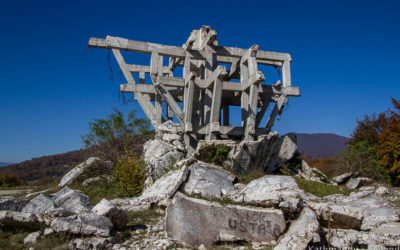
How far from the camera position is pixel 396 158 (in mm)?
15961

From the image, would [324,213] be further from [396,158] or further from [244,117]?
[396,158]

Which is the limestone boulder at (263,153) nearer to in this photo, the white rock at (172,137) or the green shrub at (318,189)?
the green shrub at (318,189)


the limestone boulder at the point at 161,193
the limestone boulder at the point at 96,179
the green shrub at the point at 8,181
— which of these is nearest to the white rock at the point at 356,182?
the limestone boulder at the point at 161,193

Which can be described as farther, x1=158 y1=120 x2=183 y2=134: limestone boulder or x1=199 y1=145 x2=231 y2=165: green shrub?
x1=158 y1=120 x2=183 y2=134: limestone boulder

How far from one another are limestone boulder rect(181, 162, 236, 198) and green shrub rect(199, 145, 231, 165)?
4.57 ft

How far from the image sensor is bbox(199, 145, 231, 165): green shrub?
460 inches

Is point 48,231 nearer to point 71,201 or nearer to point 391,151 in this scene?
point 71,201

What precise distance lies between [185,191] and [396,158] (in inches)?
508

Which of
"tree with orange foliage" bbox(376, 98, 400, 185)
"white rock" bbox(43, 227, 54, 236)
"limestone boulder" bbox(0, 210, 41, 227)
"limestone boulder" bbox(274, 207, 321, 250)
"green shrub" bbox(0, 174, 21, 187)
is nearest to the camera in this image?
"limestone boulder" bbox(274, 207, 321, 250)

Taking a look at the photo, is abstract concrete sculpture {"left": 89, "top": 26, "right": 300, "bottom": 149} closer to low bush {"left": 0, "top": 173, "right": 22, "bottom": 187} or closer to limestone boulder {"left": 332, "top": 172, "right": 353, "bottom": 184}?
limestone boulder {"left": 332, "top": 172, "right": 353, "bottom": 184}

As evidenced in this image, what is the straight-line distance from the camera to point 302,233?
5.57 m

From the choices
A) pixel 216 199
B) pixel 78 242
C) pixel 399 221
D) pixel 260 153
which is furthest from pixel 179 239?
pixel 260 153

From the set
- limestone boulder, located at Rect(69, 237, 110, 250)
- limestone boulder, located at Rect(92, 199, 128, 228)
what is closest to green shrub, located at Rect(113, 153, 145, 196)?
limestone boulder, located at Rect(92, 199, 128, 228)

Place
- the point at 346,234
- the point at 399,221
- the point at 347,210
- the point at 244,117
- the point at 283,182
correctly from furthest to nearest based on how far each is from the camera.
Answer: the point at 244,117 < the point at 283,182 < the point at 399,221 < the point at 347,210 < the point at 346,234
